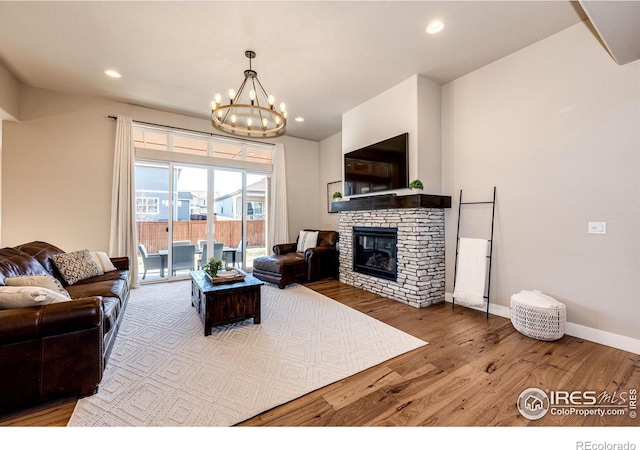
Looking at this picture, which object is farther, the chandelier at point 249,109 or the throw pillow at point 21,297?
the chandelier at point 249,109

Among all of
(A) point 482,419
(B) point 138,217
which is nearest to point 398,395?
(A) point 482,419

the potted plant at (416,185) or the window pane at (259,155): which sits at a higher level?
the window pane at (259,155)

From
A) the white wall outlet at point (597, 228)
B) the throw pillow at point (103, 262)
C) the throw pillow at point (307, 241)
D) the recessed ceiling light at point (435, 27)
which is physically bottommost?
the throw pillow at point (103, 262)

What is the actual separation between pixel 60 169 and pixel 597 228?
7.24m

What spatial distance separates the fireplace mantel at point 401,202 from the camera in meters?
3.61

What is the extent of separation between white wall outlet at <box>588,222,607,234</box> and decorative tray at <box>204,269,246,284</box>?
→ 3758 millimetres

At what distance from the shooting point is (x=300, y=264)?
4.90 m

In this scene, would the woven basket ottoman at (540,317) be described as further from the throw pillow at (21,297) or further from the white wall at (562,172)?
the throw pillow at (21,297)

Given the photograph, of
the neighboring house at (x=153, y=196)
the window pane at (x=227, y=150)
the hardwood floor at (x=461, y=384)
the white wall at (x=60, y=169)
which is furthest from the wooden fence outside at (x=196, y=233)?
the hardwood floor at (x=461, y=384)

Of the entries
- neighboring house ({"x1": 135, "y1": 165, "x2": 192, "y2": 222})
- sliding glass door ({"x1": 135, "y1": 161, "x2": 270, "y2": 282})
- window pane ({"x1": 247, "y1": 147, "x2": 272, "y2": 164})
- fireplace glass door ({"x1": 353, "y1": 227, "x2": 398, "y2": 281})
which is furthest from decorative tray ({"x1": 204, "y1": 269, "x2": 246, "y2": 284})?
window pane ({"x1": 247, "y1": 147, "x2": 272, "y2": 164})

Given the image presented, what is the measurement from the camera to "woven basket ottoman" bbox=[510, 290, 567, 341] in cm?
263

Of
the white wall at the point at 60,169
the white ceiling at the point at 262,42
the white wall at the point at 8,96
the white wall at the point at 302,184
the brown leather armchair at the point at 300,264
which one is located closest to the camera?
the white ceiling at the point at 262,42

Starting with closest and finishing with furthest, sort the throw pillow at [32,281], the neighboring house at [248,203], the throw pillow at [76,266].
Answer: the throw pillow at [32,281] < the throw pillow at [76,266] < the neighboring house at [248,203]

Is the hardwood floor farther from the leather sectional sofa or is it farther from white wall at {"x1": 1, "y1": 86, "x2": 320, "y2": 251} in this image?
white wall at {"x1": 1, "y1": 86, "x2": 320, "y2": 251}
